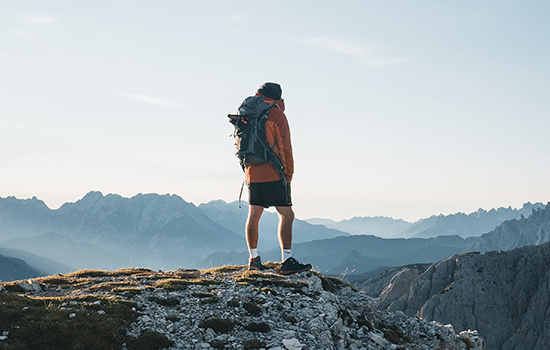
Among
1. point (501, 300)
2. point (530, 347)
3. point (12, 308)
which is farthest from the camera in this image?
point (501, 300)

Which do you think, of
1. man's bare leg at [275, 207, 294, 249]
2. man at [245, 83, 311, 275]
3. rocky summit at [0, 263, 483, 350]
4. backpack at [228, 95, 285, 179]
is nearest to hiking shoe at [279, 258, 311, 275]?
man at [245, 83, 311, 275]

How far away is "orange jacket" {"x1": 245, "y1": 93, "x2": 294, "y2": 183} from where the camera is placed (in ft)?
42.0

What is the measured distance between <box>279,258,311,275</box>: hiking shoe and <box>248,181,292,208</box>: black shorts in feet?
6.89

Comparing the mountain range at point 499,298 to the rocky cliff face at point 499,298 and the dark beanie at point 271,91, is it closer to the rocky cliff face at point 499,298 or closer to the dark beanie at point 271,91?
the rocky cliff face at point 499,298

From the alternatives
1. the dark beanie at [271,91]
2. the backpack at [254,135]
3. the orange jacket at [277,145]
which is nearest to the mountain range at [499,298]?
the orange jacket at [277,145]

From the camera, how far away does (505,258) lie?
146 meters

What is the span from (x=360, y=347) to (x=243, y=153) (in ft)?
21.4

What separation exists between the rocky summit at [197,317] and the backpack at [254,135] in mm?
3712

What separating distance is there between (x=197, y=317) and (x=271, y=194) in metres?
4.51

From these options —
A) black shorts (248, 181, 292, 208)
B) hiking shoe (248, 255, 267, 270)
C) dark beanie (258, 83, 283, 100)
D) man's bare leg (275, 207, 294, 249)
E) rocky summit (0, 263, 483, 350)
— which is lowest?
rocky summit (0, 263, 483, 350)

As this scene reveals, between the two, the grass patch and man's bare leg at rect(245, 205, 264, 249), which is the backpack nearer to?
man's bare leg at rect(245, 205, 264, 249)

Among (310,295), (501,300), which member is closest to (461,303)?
(501,300)

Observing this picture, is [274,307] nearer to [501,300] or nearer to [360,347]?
[360,347]

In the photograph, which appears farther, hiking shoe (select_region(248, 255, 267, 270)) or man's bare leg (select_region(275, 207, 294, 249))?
hiking shoe (select_region(248, 255, 267, 270))
